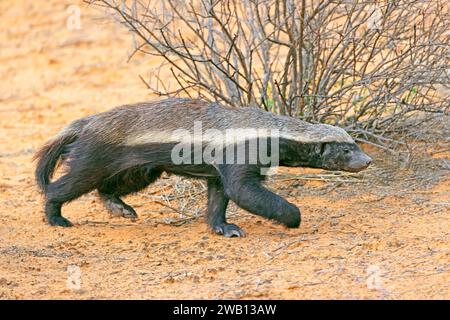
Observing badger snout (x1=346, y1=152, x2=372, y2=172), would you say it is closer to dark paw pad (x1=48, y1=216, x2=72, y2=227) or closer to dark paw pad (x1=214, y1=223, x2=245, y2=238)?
dark paw pad (x1=214, y1=223, x2=245, y2=238)

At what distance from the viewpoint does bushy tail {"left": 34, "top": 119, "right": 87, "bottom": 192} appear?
6730 millimetres

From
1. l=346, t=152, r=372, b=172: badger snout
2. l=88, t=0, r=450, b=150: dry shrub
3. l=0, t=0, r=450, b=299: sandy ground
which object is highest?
l=88, t=0, r=450, b=150: dry shrub

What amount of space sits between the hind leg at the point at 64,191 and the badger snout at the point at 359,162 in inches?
69.8

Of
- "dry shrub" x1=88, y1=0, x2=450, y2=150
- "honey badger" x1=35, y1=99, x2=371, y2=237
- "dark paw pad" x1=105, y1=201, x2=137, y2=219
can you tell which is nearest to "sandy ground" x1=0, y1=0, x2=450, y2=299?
"dark paw pad" x1=105, y1=201, x2=137, y2=219

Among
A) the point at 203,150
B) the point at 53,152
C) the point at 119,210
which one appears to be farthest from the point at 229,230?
the point at 53,152

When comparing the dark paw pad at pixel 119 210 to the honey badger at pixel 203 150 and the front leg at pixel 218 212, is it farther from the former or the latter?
the front leg at pixel 218 212

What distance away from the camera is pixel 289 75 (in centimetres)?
789

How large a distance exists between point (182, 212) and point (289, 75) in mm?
1667

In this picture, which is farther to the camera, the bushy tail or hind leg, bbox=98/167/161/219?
the bushy tail

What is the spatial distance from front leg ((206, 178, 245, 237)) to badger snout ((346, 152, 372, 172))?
0.88 m

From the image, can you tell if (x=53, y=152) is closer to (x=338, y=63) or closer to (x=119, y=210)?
(x=119, y=210)

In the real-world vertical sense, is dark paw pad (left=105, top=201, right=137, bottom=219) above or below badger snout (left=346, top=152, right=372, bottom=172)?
below

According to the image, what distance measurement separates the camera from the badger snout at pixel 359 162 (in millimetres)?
6316
